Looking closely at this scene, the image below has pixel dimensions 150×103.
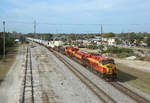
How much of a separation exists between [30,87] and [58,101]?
535 centimetres

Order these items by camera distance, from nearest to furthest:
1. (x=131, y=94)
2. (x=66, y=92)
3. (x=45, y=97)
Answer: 1. (x=45, y=97)
2. (x=131, y=94)
3. (x=66, y=92)

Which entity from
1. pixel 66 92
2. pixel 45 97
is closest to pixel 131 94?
pixel 66 92

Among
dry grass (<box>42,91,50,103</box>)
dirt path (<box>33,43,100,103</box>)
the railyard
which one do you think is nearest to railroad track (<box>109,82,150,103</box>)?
the railyard

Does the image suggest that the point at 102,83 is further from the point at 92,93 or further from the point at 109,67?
the point at 92,93

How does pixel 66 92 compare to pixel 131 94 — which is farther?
pixel 66 92

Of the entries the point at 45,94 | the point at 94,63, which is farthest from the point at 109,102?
the point at 94,63

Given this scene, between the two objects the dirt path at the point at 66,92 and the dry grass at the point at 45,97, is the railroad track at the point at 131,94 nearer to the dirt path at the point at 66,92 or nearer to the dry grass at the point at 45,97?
the dirt path at the point at 66,92

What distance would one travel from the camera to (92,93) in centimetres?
1641

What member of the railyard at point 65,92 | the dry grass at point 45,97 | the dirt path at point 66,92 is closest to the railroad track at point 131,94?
the railyard at point 65,92

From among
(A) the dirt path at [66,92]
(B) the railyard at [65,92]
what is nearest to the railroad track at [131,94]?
(B) the railyard at [65,92]

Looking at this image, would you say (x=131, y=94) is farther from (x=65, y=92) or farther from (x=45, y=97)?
(x=45, y=97)

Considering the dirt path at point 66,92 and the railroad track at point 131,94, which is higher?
the railroad track at point 131,94

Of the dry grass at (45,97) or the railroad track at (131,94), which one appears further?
the dry grass at (45,97)

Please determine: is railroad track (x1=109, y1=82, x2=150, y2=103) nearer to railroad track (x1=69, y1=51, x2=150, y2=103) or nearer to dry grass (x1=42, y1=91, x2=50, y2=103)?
railroad track (x1=69, y1=51, x2=150, y2=103)
